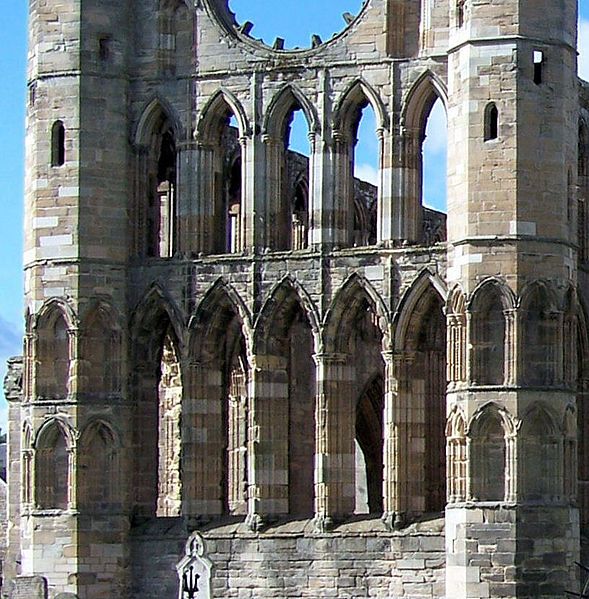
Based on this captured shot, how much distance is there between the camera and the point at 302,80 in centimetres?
4616

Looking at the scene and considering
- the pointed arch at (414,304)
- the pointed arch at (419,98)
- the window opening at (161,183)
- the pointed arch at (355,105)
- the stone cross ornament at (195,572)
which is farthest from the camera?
the window opening at (161,183)

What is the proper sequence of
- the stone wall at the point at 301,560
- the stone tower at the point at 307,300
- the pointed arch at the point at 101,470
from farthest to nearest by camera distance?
1. the pointed arch at the point at 101,470
2. the stone wall at the point at 301,560
3. the stone tower at the point at 307,300

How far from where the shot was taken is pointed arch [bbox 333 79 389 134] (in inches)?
1786

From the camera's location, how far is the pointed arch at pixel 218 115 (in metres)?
46.6

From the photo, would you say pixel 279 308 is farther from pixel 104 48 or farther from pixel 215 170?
pixel 104 48

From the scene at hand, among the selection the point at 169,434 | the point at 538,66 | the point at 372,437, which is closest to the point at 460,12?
the point at 538,66

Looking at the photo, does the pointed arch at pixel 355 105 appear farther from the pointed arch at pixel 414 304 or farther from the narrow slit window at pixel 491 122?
the pointed arch at pixel 414 304

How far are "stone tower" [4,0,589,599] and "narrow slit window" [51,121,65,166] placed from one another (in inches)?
2.0

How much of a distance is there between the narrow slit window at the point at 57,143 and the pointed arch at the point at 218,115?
240cm

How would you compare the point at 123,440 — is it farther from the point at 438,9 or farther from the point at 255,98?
the point at 438,9

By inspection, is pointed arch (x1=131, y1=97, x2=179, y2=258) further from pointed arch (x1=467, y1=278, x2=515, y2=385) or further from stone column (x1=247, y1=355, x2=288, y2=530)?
pointed arch (x1=467, y1=278, x2=515, y2=385)

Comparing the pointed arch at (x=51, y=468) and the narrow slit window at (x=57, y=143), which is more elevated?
the narrow slit window at (x=57, y=143)

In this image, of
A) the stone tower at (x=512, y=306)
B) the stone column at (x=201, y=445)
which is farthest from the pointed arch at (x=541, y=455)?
the stone column at (x=201, y=445)

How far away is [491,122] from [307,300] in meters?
4.57
